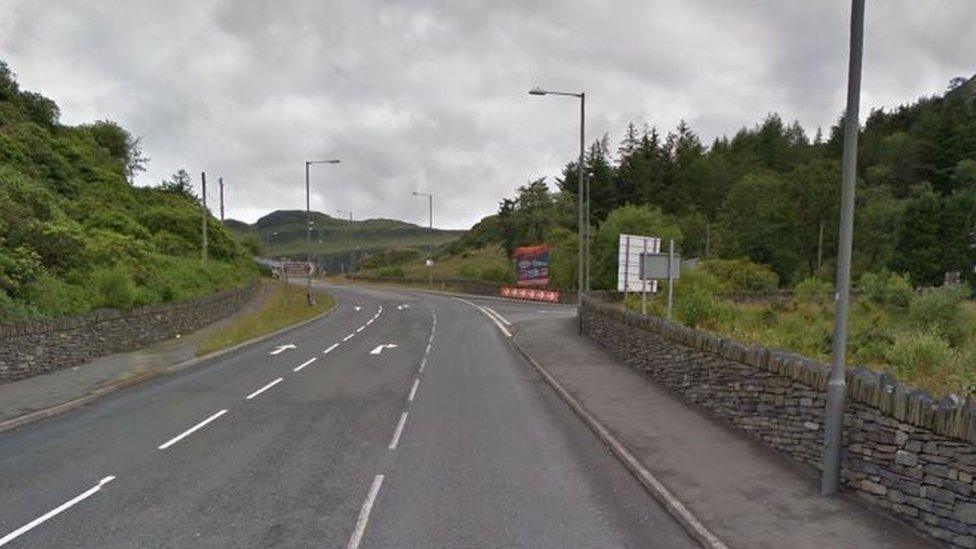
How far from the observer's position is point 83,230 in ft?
102

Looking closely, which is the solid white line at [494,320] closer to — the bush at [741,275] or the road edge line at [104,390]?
the road edge line at [104,390]

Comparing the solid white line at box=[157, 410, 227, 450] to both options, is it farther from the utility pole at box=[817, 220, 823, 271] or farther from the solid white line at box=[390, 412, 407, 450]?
the utility pole at box=[817, 220, 823, 271]

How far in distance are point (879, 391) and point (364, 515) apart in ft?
19.7

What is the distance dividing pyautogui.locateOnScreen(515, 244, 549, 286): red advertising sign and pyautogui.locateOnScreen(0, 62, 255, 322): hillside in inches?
919

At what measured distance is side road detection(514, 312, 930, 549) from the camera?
22.9 feet

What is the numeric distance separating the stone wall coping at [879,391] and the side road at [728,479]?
3.83 feet

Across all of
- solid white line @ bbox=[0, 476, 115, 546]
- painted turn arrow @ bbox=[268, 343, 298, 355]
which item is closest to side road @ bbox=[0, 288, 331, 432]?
painted turn arrow @ bbox=[268, 343, 298, 355]

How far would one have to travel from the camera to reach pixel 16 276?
20.1 m

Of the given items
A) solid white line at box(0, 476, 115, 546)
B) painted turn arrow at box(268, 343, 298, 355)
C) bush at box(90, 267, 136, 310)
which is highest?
bush at box(90, 267, 136, 310)

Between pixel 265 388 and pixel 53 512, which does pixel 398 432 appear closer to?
pixel 53 512

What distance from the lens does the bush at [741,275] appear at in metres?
62.0

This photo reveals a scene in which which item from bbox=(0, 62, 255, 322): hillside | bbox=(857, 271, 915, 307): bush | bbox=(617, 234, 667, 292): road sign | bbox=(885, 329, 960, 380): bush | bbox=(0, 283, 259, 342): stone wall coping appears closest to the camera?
bbox=(885, 329, 960, 380): bush

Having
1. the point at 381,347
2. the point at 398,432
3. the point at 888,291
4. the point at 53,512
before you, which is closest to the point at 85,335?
the point at 381,347

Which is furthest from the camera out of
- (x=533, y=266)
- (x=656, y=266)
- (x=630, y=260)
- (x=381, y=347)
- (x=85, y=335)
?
(x=533, y=266)
